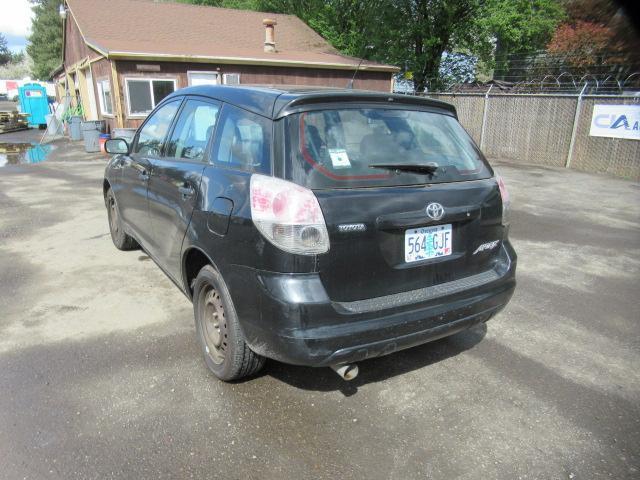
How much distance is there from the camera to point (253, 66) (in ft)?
58.3

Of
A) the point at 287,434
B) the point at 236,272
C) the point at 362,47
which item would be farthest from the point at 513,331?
the point at 362,47

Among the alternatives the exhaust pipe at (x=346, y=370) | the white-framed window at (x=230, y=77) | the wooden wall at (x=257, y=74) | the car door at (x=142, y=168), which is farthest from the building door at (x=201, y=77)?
the exhaust pipe at (x=346, y=370)

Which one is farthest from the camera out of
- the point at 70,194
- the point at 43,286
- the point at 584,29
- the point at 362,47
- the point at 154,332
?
the point at 362,47

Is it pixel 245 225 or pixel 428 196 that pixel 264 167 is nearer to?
pixel 245 225

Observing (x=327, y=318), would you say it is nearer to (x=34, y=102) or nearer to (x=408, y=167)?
(x=408, y=167)

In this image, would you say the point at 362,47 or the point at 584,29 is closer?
the point at 584,29

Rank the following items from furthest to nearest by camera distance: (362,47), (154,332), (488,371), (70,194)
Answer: (362,47) → (70,194) → (154,332) → (488,371)

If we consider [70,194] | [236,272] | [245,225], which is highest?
[245,225]

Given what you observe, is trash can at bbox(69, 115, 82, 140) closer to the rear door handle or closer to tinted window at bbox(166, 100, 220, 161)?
tinted window at bbox(166, 100, 220, 161)

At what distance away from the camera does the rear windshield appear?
2523mm

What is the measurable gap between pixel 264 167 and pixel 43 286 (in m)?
3.27

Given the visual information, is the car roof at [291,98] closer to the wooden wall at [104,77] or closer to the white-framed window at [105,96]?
the wooden wall at [104,77]

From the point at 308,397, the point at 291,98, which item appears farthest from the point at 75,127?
the point at 308,397

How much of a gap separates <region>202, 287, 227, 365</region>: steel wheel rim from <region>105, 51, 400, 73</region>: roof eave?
46.7 feet
